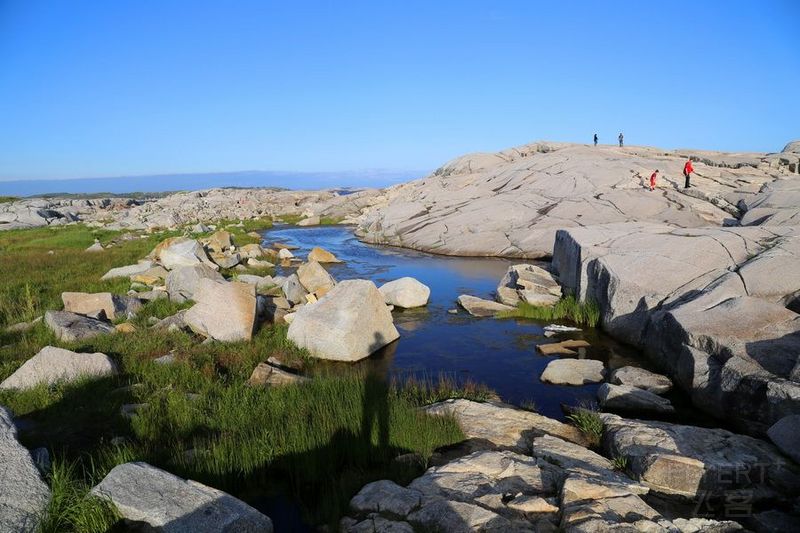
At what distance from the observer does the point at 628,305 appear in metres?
15.6

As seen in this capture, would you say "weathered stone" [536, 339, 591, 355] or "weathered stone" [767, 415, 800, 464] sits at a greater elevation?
"weathered stone" [767, 415, 800, 464]

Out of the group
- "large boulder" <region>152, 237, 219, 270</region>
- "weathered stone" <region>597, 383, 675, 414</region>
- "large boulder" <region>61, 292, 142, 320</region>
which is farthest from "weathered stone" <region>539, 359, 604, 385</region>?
"large boulder" <region>152, 237, 219, 270</region>

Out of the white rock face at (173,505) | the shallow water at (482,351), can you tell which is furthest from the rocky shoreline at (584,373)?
the shallow water at (482,351)

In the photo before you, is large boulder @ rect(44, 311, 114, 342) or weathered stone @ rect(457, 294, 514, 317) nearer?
large boulder @ rect(44, 311, 114, 342)

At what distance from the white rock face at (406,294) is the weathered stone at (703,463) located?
12548 mm

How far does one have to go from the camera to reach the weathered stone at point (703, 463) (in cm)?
736

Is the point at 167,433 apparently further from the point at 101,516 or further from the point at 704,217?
the point at 704,217

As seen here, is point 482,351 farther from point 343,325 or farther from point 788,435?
point 788,435

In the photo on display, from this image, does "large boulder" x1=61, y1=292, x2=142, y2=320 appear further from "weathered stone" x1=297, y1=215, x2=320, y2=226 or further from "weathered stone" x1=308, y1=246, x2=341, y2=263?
"weathered stone" x1=297, y1=215, x2=320, y2=226

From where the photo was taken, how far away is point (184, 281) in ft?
63.4

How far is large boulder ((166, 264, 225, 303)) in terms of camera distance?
62.3 ft

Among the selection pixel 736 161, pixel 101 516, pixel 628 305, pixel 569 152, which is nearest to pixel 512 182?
pixel 569 152

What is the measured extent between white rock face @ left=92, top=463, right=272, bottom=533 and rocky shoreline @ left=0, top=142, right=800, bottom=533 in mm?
21

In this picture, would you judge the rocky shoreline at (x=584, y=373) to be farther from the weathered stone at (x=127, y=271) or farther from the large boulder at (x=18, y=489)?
the weathered stone at (x=127, y=271)
